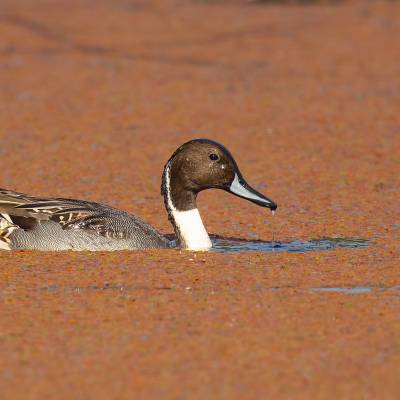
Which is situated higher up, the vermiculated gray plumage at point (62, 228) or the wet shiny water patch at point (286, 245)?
the vermiculated gray plumage at point (62, 228)

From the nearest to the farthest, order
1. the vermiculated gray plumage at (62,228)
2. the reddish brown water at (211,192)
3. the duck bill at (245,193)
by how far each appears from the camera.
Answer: the reddish brown water at (211,192)
the vermiculated gray plumage at (62,228)
the duck bill at (245,193)

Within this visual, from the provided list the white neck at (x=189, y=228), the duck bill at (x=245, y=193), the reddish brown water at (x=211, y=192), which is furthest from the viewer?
the duck bill at (x=245, y=193)

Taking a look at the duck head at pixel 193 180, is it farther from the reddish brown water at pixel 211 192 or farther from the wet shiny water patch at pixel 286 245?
the reddish brown water at pixel 211 192

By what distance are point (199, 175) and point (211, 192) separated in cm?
238

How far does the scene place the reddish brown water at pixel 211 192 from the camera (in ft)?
19.6

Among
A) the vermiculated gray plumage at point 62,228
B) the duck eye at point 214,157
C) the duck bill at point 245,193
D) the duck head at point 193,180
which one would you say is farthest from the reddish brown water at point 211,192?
the duck eye at point 214,157

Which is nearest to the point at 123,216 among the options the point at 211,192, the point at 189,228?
the point at 189,228

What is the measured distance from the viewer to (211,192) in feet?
36.3

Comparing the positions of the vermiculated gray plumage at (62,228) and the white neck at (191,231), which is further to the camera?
A: the white neck at (191,231)

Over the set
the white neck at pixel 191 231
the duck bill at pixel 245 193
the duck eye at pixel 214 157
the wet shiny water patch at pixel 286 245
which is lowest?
the wet shiny water patch at pixel 286 245

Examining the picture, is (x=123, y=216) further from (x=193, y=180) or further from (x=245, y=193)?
(x=245, y=193)

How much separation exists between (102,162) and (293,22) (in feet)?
33.8

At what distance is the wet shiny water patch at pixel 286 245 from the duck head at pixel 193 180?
20 centimetres

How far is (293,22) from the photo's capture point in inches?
861
